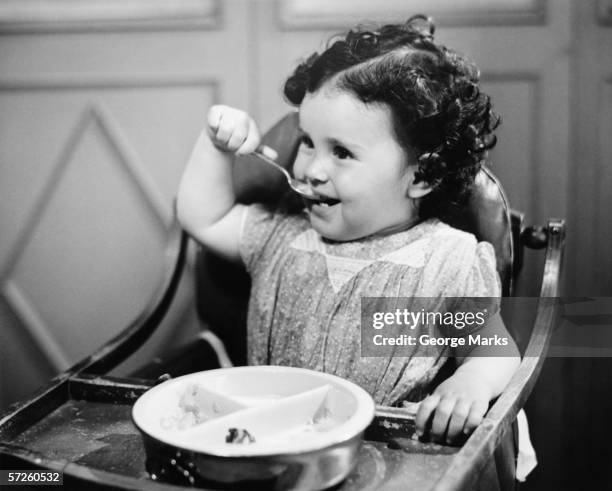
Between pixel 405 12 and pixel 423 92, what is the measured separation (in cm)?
55

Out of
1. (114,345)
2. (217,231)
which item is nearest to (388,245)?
(217,231)

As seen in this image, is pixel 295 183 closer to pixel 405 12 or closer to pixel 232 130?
pixel 232 130

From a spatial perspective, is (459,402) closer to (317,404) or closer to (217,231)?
(317,404)

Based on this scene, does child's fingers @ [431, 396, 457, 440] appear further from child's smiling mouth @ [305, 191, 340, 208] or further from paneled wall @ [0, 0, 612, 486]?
paneled wall @ [0, 0, 612, 486]

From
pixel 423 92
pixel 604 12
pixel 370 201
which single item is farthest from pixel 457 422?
pixel 604 12

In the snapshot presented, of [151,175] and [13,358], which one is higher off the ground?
[151,175]

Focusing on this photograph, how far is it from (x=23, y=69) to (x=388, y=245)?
1.06 meters

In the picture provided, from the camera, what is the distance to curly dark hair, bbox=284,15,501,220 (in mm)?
1003

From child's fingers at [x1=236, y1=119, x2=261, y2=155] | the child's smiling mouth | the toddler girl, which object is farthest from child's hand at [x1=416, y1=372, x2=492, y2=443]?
child's fingers at [x1=236, y1=119, x2=261, y2=155]

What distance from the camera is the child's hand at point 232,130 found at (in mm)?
1050

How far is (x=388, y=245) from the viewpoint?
3.50 feet

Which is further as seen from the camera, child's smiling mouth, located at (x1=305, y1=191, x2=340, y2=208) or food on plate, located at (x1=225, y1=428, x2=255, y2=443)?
child's smiling mouth, located at (x1=305, y1=191, x2=340, y2=208)

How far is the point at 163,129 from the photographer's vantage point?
162 cm

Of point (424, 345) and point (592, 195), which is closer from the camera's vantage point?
point (424, 345)
